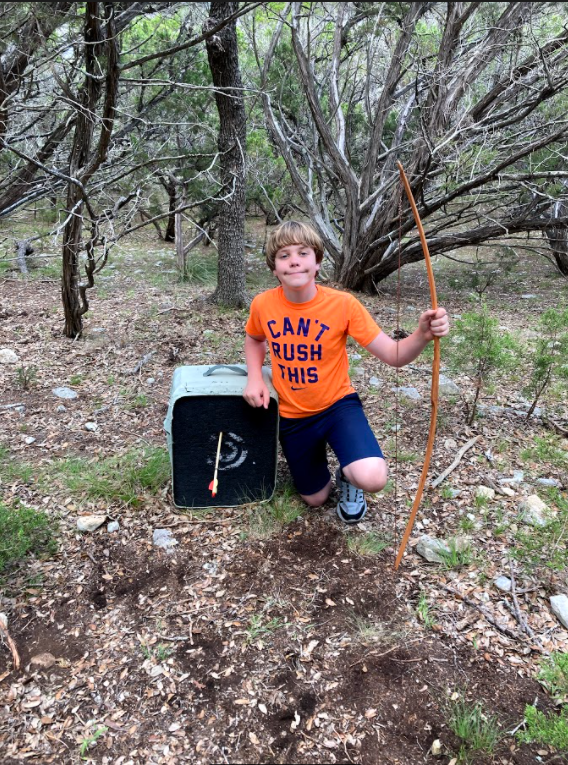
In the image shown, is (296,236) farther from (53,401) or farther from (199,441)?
(53,401)

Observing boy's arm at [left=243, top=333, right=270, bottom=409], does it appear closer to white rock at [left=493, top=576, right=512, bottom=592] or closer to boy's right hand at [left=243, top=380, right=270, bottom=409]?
boy's right hand at [left=243, top=380, right=270, bottom=409]

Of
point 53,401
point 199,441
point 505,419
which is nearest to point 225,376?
point 199,441

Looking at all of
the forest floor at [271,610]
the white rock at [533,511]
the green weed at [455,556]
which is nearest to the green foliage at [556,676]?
the forest floor at [271,610]

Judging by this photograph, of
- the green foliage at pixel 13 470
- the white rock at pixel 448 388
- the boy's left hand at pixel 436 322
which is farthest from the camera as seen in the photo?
the white rock at pixel 448 388

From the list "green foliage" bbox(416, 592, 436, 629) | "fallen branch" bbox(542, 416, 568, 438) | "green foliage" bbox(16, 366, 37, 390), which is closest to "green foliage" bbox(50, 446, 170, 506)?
"green foliage" bbox(16, 366, 37, 390)

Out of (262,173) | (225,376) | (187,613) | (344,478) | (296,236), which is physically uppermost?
(262,173)

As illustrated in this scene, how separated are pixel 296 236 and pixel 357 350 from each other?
236 cm

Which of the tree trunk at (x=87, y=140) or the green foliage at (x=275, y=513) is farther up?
the tree trunk at (x=87, y=140)

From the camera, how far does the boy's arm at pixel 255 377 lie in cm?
238

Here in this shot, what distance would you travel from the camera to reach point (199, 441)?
2.52 meters

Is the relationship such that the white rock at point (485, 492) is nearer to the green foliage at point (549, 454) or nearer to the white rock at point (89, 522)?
the green foliage at point (549, 454)

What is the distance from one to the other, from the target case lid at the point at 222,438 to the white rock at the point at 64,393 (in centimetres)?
141

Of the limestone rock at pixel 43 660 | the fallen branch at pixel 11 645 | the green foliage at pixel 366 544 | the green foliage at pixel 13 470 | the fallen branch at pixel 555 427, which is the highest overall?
the fallen branch at pixel 555 427

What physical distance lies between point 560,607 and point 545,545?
332 millimetres
